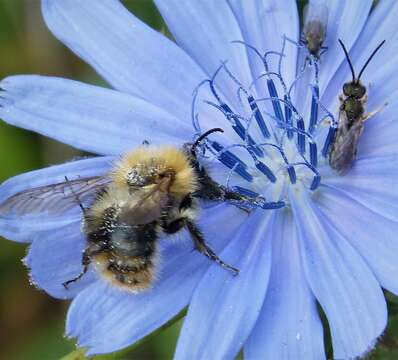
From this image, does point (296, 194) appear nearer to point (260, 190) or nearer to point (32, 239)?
point (260, 190)

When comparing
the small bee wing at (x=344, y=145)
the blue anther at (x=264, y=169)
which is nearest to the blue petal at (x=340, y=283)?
the blue anther at (x=264, y=169)

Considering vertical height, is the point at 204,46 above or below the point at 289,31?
below

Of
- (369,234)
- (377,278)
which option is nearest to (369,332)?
(377,278)

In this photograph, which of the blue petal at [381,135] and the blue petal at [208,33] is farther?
the blue petal at [208,33]

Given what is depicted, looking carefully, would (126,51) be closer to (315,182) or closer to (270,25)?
(270,25)

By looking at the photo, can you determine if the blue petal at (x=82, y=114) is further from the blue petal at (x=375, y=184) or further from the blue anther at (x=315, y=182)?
the blue petal at (x=375, y=184)

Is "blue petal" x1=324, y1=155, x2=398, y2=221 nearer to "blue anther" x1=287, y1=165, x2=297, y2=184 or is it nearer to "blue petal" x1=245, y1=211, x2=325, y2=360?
"blue anther" x1=287, y1=165, x2=297, y2=184
